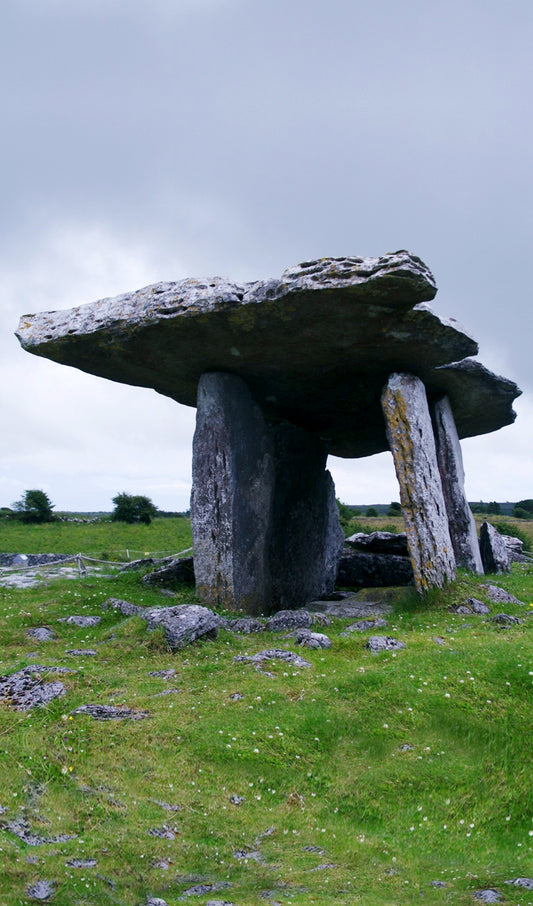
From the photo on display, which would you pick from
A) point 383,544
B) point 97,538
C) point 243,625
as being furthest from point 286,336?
point 97,538

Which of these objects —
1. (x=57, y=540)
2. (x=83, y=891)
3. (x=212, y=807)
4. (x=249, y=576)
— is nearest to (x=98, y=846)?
(x=83, y=891)

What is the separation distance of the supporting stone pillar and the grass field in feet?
13.2

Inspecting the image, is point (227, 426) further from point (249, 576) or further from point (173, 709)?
point (173, 709)

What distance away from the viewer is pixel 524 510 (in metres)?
58.3

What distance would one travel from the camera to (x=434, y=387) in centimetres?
1655

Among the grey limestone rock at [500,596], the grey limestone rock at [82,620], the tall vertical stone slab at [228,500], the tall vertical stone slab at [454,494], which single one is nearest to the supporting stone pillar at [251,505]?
the tall vertical stone slab at [228,500]

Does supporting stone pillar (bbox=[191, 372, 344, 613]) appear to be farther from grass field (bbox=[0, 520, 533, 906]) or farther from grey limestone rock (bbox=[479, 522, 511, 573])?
grey limestone rock (bbox=[479, 522, 511, 573])

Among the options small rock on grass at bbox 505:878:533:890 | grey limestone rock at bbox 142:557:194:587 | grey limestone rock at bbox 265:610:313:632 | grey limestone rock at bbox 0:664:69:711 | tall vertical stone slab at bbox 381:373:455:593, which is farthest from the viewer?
grey limestone rock at bbox 142:557:194:587

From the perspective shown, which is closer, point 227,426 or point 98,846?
point 98,846

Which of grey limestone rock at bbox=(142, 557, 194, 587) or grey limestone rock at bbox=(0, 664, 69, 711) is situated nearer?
grey limestone rock at bbox=(0, 664, 69, 711)

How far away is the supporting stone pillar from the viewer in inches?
539

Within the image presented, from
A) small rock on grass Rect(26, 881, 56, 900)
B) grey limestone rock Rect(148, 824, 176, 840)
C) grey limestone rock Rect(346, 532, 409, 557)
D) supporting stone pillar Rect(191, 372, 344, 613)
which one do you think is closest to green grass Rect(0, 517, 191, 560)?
grey limestone rock Rect(346, 532, 409, 557)

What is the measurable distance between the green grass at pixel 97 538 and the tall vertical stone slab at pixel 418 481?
14.3m

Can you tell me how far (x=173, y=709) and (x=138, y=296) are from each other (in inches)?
316
